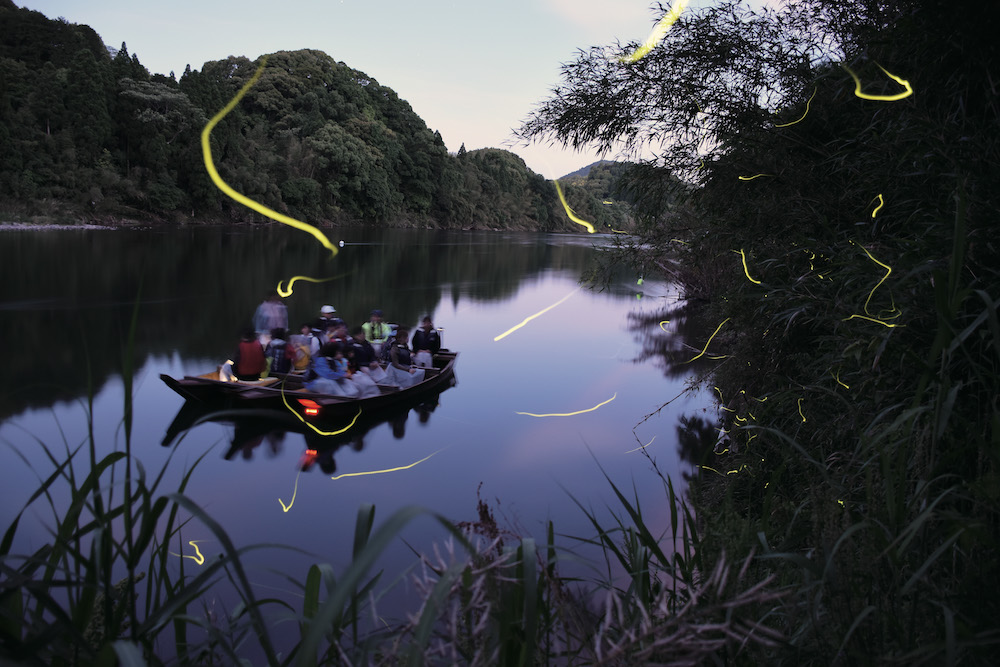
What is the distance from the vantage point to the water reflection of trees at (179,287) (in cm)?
1124

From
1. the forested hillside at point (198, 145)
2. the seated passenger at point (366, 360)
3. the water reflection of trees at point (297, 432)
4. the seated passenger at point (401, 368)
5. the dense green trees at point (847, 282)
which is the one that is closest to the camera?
the dense green trees at point (847, 282)

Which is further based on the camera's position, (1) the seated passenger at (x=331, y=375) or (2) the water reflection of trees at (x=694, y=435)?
(2) the water reflection of trees at (x=694, y=435)

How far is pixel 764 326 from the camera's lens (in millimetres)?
4855

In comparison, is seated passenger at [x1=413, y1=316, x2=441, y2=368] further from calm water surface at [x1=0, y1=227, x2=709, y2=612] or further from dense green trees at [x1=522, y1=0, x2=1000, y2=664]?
dense green trees at [x1=522, y1=0, x2=1000, y2=664]

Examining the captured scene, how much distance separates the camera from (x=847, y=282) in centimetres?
326

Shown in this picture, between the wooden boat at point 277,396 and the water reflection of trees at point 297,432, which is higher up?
the wooden boat at point 277,396

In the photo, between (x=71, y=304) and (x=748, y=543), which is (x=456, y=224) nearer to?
(x=71, y=304)

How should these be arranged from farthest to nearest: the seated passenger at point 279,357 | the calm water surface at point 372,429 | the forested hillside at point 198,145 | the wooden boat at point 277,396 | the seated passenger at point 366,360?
the forested hillside at point 198,145 < the seated passenger at point 366,360 < the seated passenger at point 279,357 < the wooden boat at point 277,396 < the calm water surface at point 372,429

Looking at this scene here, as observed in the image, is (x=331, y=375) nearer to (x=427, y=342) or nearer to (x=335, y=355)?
(x=335, y=355)

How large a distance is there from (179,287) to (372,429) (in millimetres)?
12143

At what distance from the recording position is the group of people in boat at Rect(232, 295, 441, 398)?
8.17 metres

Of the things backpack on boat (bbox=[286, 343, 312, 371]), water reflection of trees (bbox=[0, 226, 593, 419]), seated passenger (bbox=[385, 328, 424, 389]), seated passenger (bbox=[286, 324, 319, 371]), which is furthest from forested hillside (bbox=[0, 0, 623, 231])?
backpack on boat (bbox=[286, 343, 312, 371])

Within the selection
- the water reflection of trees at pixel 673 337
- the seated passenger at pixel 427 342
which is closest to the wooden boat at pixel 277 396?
the seated passenger at pixel 427 342

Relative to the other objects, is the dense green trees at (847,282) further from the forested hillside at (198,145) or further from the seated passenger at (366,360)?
the forested hillside at (198,145)
